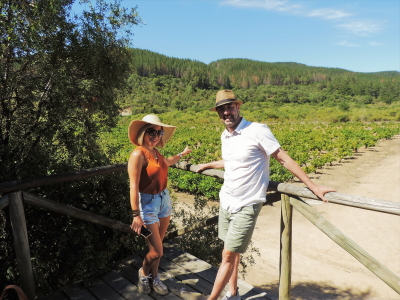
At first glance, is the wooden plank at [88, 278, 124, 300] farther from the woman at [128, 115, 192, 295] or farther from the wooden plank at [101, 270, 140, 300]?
the woman at [128, 115, 192, 295]

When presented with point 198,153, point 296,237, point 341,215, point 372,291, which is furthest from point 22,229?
point 198,153

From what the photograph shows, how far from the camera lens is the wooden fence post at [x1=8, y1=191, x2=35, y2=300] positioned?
2.66m

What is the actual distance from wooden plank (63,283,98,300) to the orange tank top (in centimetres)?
130

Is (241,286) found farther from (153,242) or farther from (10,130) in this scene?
(10,130)

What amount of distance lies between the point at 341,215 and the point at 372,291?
14.7 feet

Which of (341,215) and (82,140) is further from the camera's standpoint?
(341,215)

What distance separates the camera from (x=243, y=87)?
502ft

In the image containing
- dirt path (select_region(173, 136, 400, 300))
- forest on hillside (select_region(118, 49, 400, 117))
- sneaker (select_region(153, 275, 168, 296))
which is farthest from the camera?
forest on hillside (select_region(118, 49, 400, 117))

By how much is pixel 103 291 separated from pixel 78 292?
0.26 meters

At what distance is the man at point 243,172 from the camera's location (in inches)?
90.0

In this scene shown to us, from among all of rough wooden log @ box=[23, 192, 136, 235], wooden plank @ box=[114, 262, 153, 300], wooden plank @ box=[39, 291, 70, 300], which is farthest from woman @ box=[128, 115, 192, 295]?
wooden plank @ box=[39, 291, 70, 300]

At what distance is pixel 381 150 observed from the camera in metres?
24.2

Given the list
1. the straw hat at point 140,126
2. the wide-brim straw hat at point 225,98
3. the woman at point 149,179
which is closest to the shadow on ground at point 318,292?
the woman at point 149,179

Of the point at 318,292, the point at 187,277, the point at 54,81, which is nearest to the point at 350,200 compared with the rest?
the point at 187,277
